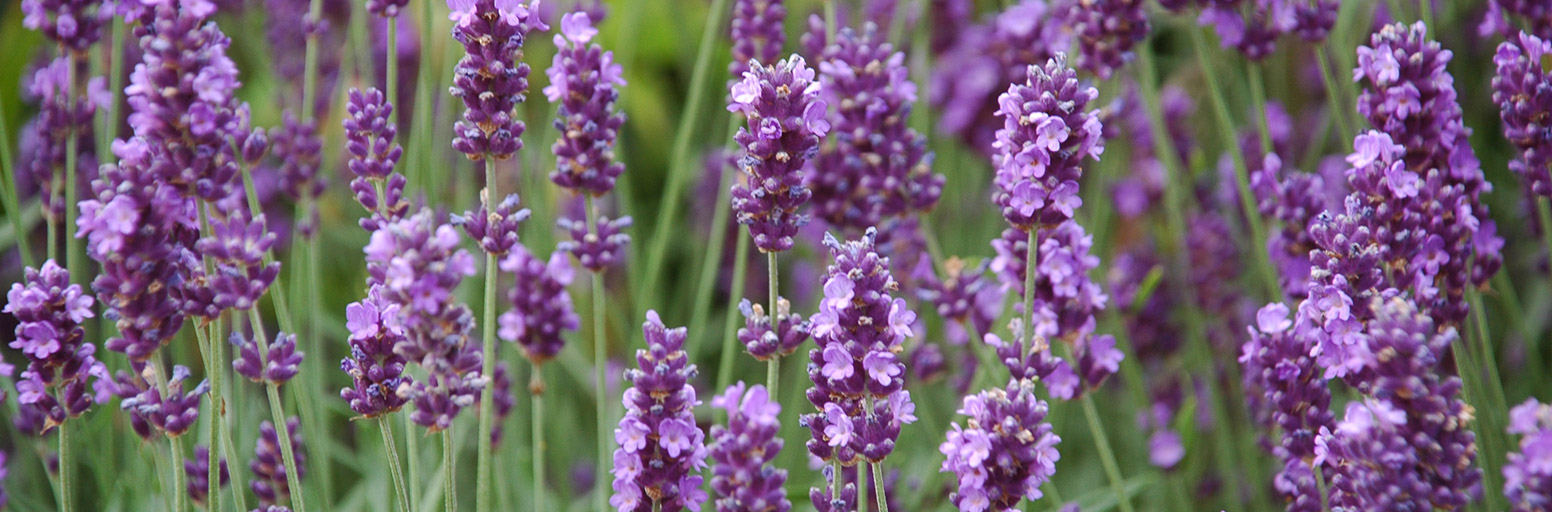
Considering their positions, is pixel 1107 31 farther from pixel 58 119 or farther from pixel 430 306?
pixel 58 119

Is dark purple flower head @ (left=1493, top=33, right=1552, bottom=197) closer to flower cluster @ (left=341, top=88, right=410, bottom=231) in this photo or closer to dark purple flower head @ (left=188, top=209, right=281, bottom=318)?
flower cluster @ (left=341, top=88, right=410, bottom=231)

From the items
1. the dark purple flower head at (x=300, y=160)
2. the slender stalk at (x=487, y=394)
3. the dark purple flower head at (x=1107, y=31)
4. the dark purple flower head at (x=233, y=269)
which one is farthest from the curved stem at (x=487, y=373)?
the dark purple flower head at (x=1107, y=31)

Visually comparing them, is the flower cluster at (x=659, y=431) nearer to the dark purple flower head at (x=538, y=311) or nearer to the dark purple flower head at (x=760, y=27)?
the dark purple flower head at (x=538, y=311)

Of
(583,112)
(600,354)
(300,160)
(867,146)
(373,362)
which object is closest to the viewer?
(373,362)

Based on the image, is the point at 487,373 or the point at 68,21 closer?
the point at 487,373

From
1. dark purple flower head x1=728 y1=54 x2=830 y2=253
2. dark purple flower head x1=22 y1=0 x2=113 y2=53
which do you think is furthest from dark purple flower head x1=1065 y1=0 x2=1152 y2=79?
dark purple flower head x1=22 y1=0 x2=113 y2=53

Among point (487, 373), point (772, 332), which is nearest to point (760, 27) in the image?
point (772, 332)
